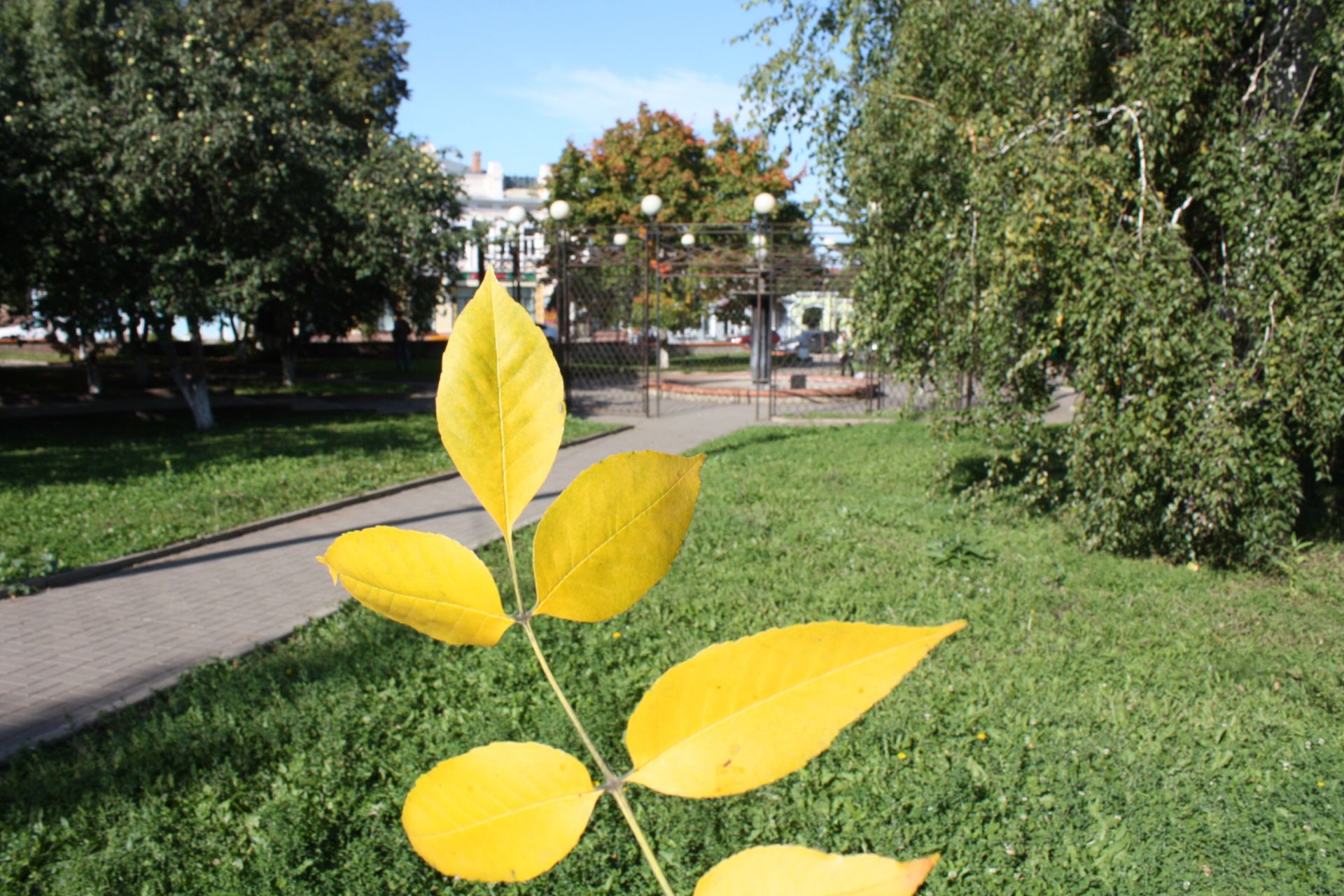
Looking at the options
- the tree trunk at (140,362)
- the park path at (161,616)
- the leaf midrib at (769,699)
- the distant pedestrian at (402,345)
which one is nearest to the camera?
the leaf midrib at (769,699)

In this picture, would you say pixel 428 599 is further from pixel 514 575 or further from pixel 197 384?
pixel 197 384

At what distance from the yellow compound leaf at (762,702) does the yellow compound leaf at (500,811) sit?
4 cm

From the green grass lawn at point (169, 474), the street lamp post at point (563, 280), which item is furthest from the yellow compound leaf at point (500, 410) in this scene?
the street lamp post at point (563, 280)

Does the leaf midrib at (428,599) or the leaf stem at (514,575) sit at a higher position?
the leaf stem at (514,575)

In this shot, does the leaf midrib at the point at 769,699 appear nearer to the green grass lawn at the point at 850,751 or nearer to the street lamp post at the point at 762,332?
the green grass lawn at the point at 850,751

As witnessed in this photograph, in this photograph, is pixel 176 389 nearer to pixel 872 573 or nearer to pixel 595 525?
pixel 872 573

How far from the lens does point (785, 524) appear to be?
809 centimetres

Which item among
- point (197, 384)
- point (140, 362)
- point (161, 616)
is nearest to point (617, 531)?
point (161, 616)

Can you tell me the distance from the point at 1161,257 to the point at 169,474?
375 inches

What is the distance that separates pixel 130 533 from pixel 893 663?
28.6 feet

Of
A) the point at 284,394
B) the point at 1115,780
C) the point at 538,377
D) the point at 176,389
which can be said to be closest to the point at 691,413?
the point at 284,394

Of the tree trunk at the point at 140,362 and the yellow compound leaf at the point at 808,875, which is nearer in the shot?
the yellow compound leaf at the point at 808,875

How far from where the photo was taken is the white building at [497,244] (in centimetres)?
1509

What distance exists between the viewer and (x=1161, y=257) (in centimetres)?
596
